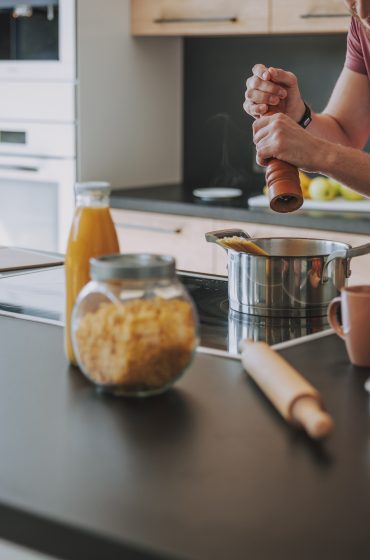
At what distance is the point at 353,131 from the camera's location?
7.66 feet

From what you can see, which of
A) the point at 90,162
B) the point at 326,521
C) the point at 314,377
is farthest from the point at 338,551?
the point at 90,162

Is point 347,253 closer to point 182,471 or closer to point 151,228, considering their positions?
point 182,471

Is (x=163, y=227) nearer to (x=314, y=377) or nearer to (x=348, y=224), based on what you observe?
(x=348, y=224)

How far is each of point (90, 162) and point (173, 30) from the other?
1.85 feet

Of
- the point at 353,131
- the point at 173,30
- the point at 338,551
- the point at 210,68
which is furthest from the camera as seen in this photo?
the point at 210,68

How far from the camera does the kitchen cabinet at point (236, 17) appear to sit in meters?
3.04

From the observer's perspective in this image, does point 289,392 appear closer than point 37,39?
Yes

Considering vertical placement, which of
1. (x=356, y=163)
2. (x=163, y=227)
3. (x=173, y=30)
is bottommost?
(x=163, y=227)

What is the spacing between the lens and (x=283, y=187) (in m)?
1.43

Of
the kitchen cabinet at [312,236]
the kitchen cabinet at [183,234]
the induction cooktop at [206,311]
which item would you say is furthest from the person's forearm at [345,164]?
the kitchen cabinet at [183,234]

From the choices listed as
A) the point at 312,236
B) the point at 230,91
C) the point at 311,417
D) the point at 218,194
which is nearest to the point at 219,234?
the point at 311,417

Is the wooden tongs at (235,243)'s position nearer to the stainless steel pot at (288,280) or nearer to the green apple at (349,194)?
the stainless steel pot at (288,280)

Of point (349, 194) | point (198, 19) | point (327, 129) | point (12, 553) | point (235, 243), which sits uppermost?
point (198, 19)

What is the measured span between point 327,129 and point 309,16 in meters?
0.94
